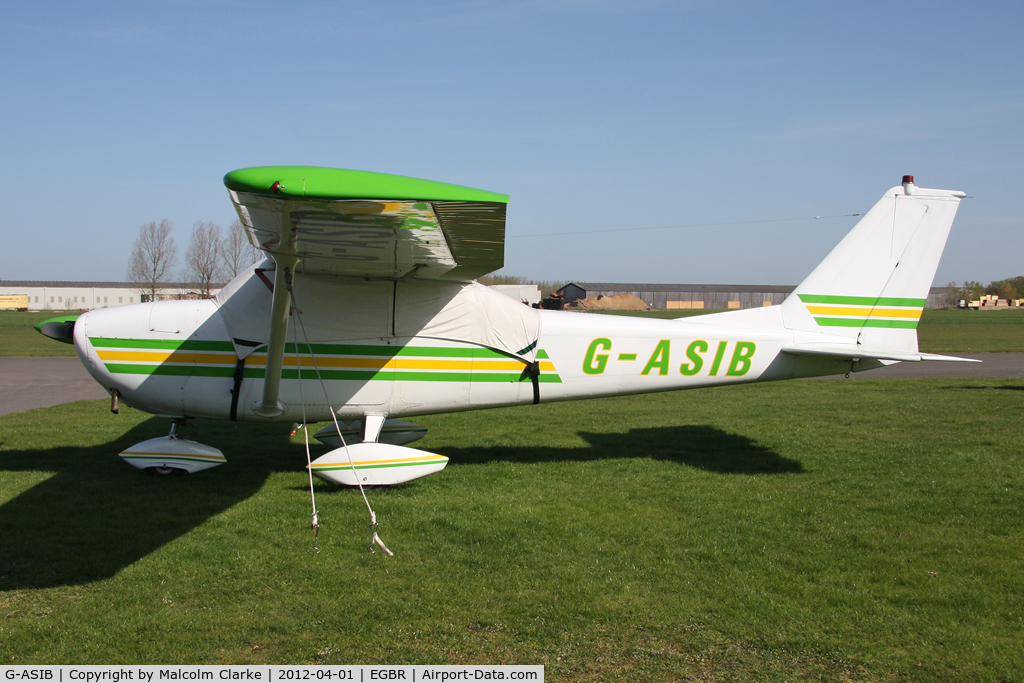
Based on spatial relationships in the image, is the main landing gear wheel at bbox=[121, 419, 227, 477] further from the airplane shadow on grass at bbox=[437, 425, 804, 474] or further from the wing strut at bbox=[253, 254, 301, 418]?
the airplane shadow on grass at bbox=[437, 425, 804, 474]

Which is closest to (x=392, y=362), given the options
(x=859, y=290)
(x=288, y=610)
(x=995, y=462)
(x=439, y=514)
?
(x=439, y=514)

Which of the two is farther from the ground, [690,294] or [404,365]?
[690,294]

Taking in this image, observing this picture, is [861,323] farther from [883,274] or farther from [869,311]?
[883,274]

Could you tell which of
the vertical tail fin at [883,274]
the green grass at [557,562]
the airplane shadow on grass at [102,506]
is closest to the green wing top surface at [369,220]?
the green grass at [557,562]

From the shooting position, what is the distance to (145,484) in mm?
6145

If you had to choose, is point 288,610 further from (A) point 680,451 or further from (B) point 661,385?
(A) point 680,451

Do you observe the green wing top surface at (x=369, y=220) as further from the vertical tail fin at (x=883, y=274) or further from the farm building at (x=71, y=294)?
the farm building at (x=71, y=294)

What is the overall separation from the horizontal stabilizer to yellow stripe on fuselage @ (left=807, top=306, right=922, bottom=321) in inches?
14.2

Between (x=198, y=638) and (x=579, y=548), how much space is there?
7.77 ft

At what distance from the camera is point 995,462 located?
21.9ft

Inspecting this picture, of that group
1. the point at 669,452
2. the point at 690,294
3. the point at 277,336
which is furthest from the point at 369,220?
the point at 690,294

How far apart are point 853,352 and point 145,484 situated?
6963mm

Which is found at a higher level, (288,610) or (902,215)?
(902,215)

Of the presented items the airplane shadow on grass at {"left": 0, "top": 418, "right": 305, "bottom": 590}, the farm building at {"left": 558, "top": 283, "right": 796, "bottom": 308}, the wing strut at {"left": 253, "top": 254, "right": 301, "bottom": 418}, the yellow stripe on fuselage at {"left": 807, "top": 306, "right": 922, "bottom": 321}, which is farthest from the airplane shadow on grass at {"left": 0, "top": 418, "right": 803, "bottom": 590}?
the farm building at {"left": 558, "top": 283, "right": 796, "bottom": 308}
